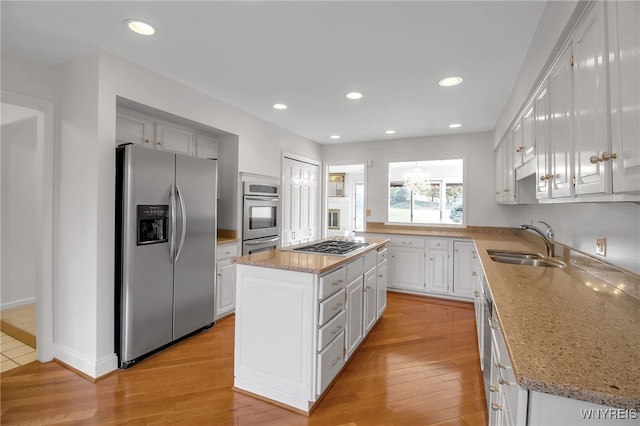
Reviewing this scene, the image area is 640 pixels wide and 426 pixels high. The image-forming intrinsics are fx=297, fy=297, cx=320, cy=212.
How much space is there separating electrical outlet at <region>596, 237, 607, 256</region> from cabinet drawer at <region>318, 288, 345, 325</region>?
1.59 metres

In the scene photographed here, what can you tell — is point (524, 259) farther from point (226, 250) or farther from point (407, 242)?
point (226, 250)

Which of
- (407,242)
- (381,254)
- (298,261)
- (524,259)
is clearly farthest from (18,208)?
(524,259)

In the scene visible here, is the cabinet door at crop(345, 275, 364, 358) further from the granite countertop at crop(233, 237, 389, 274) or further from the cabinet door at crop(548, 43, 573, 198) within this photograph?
the cabinet door at crop(548, 43, 573, 198)

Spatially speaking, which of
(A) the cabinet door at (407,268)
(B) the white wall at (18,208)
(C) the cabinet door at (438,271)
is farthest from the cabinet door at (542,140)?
(B) the white wall at (18,208)

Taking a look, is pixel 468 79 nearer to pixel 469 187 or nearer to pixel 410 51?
pixel 410 51

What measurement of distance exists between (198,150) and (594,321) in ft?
11.6

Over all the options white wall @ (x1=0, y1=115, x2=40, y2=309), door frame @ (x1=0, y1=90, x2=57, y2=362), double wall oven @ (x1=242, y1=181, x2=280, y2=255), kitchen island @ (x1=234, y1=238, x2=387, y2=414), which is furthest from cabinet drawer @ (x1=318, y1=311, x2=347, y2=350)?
white wall @ (x1=0, y1=115, x2=40, y2=309)

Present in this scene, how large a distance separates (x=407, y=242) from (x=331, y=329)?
274cm

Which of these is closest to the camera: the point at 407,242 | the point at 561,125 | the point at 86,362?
the point at 561,125

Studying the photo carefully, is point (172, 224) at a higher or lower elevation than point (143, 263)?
higher

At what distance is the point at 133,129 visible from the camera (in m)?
2.74

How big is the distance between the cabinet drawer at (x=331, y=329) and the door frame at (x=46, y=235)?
7.70 ft

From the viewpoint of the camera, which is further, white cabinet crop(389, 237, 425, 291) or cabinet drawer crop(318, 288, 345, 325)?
white cabinet crop(389, 237, 425, 291)

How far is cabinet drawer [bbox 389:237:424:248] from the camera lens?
4387mm
